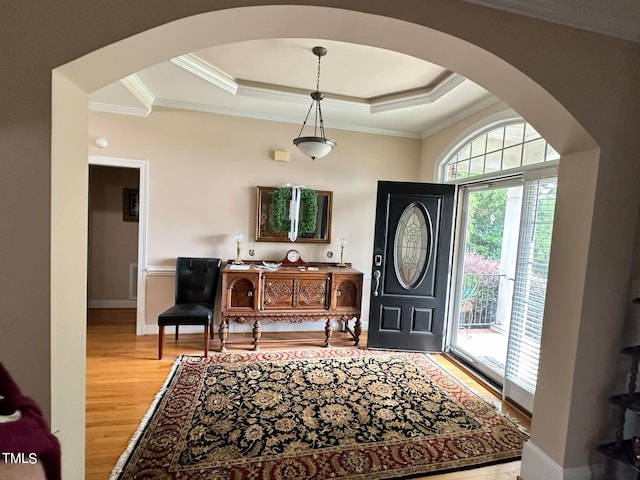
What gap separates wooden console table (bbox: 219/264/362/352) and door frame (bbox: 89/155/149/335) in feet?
3.59

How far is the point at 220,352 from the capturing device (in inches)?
136

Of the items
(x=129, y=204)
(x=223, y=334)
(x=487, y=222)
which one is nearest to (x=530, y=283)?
(x=487, y=222)

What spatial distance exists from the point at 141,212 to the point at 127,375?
183 centimetres

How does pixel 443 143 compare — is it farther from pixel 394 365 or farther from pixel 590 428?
pixel 590 428

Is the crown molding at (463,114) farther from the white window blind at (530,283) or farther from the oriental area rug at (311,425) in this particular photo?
the oriental area rug at (311,425)

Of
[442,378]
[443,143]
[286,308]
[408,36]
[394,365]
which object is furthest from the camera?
[443,143]

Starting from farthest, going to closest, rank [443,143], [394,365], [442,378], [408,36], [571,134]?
1. [443,143]
2. [394,365]
3. [442,378]
4. [571,134]
5. [408,36]

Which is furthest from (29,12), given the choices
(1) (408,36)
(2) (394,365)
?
(2) (394,365)

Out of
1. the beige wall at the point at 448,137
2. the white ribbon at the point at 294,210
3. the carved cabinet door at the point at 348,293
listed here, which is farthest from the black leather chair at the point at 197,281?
the beige wall at the point at 448,137

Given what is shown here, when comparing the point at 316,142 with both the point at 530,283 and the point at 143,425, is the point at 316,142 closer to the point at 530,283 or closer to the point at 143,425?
the point at 530,283

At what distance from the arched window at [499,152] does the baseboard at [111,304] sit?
16.5ft

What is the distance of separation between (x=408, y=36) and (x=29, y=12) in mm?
1499

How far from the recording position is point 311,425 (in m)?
2.24

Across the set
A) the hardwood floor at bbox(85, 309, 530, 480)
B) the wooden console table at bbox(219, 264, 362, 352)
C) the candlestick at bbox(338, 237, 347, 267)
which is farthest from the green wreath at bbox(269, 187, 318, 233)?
the hardwood floor at bbox(85, 309, 530, 480)
